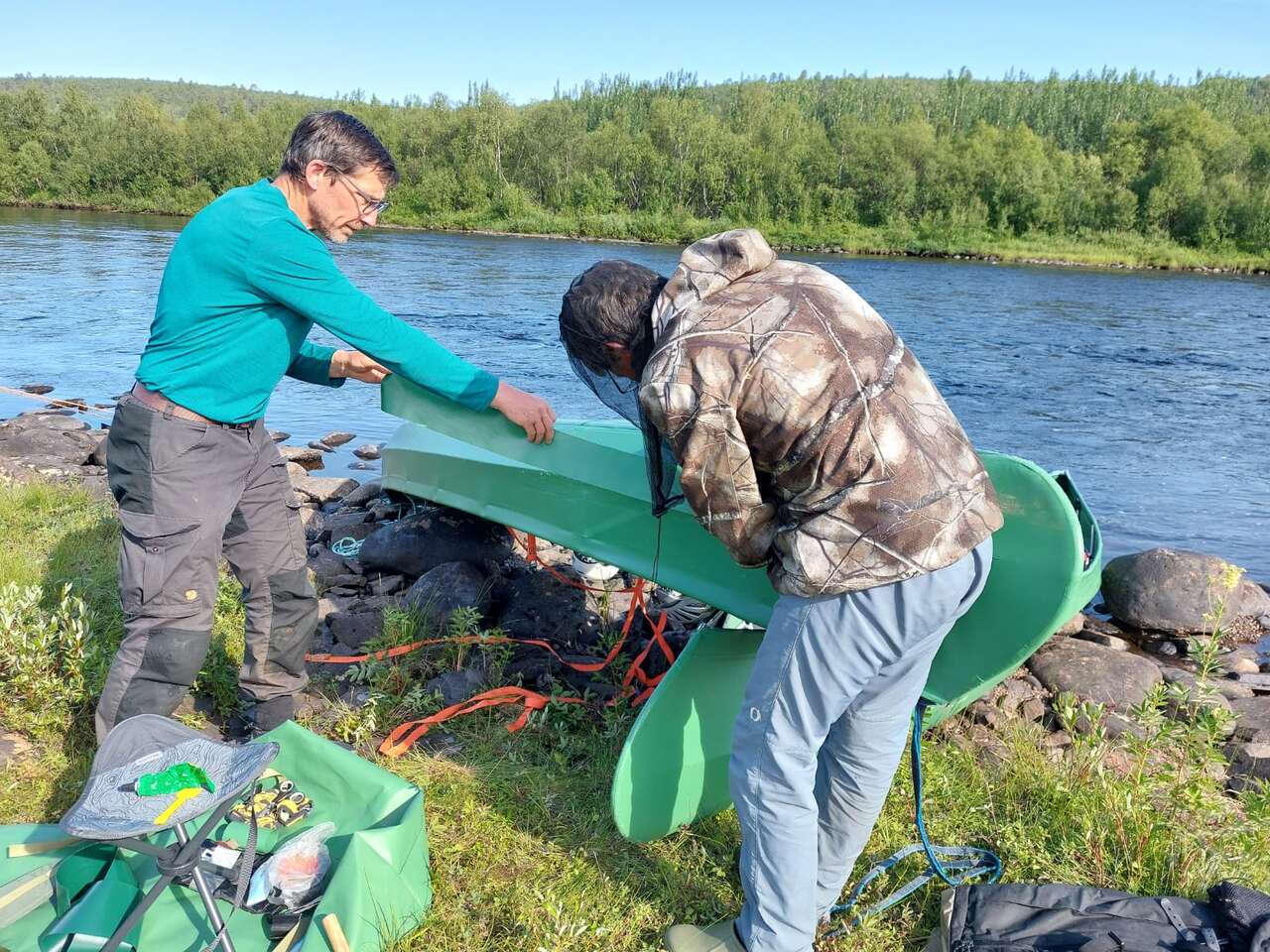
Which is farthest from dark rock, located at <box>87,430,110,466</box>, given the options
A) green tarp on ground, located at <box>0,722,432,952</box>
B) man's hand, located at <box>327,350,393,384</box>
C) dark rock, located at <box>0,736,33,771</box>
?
green tarp on ground, located at <box>0,722,432,952</box>

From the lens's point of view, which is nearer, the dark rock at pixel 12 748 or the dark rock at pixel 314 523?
the dark rock at pixel 12 748

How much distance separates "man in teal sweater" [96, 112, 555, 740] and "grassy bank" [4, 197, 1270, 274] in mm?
38285

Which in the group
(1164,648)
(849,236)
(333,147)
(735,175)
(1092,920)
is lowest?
(1164,648)

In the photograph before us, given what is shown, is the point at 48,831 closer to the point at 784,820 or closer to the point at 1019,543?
the point at 784,820

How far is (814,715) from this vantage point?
2.08 metres

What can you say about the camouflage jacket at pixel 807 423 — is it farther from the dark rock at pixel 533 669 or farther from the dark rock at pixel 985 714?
the dark rock at pixel 985 714

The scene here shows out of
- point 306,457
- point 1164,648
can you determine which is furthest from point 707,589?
point 306,457

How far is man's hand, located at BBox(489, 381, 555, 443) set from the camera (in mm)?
2953

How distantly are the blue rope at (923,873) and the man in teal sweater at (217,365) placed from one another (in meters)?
1.67

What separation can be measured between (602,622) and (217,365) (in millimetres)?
2205

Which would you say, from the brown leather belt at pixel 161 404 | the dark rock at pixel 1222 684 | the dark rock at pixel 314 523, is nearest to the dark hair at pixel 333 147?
the brown leather belt at pixel 161 404

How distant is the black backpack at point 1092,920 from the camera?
7.12 ft

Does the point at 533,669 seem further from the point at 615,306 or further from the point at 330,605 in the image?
the point at 615,306

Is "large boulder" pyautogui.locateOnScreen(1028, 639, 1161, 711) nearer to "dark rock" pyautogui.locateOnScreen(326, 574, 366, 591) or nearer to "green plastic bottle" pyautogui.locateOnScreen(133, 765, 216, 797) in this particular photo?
"dark rock" pyautogui.locateOnScreen(326, 574, 366, 591)
